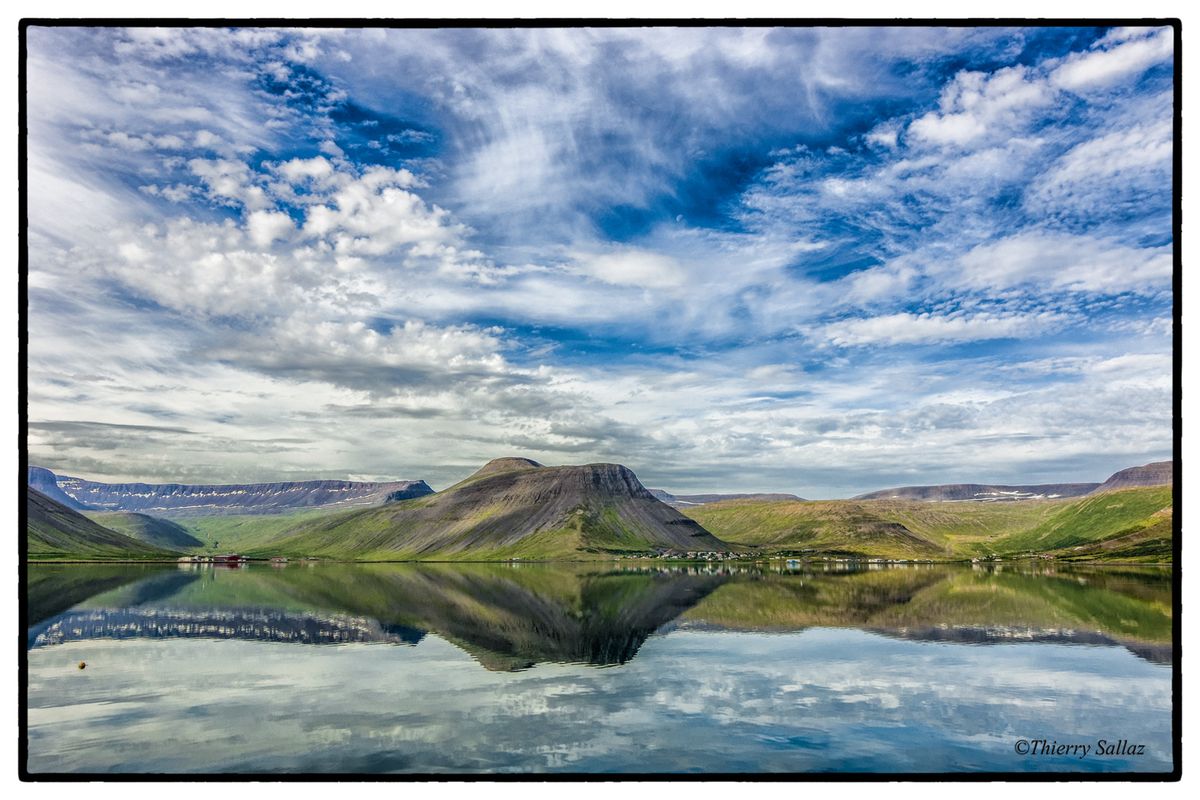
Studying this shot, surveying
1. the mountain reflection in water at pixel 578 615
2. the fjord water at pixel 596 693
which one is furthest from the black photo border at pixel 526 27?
the mountain reflection in water at pixel 578 615

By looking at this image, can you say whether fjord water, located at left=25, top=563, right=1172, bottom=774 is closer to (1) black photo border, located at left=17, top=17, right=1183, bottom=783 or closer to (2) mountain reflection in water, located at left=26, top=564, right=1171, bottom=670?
(2) mountain reflection in water, located at left=26, top=564, right=1171, bottom=670

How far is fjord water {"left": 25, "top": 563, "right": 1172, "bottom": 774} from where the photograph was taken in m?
24.0

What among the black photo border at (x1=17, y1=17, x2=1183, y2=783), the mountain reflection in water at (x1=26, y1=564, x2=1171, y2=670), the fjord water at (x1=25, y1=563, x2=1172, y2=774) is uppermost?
the black photo border at (x1=17, y1=17, x2=1183, y2=783)

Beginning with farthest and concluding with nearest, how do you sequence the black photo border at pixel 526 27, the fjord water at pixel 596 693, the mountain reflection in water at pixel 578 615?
the mountain reflection in water at pixel 578 615 → the fjord water at pixel 596 693 → the black photo border at pixel 526 27

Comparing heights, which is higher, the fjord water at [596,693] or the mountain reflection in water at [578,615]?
the fjord water at [596,693]

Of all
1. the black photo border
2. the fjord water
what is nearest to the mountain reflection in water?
the fjord water

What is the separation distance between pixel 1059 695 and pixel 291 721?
35.0m

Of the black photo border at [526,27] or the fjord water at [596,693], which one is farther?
the fjord water at [596,693]

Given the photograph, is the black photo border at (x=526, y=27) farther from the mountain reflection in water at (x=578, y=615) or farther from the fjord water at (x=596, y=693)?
the mountain reflection in water at (x=578, y=615)

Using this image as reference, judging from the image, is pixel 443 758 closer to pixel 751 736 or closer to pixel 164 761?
pixel 164 761

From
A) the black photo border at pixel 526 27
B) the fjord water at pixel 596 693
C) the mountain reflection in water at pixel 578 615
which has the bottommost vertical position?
the mountain reflection in water at pixel 578 615

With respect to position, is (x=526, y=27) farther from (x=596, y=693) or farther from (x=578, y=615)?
(x=578, y=615)

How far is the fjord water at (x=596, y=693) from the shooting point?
2402cm

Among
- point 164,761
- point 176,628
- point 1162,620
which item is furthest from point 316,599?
point 1162,620
